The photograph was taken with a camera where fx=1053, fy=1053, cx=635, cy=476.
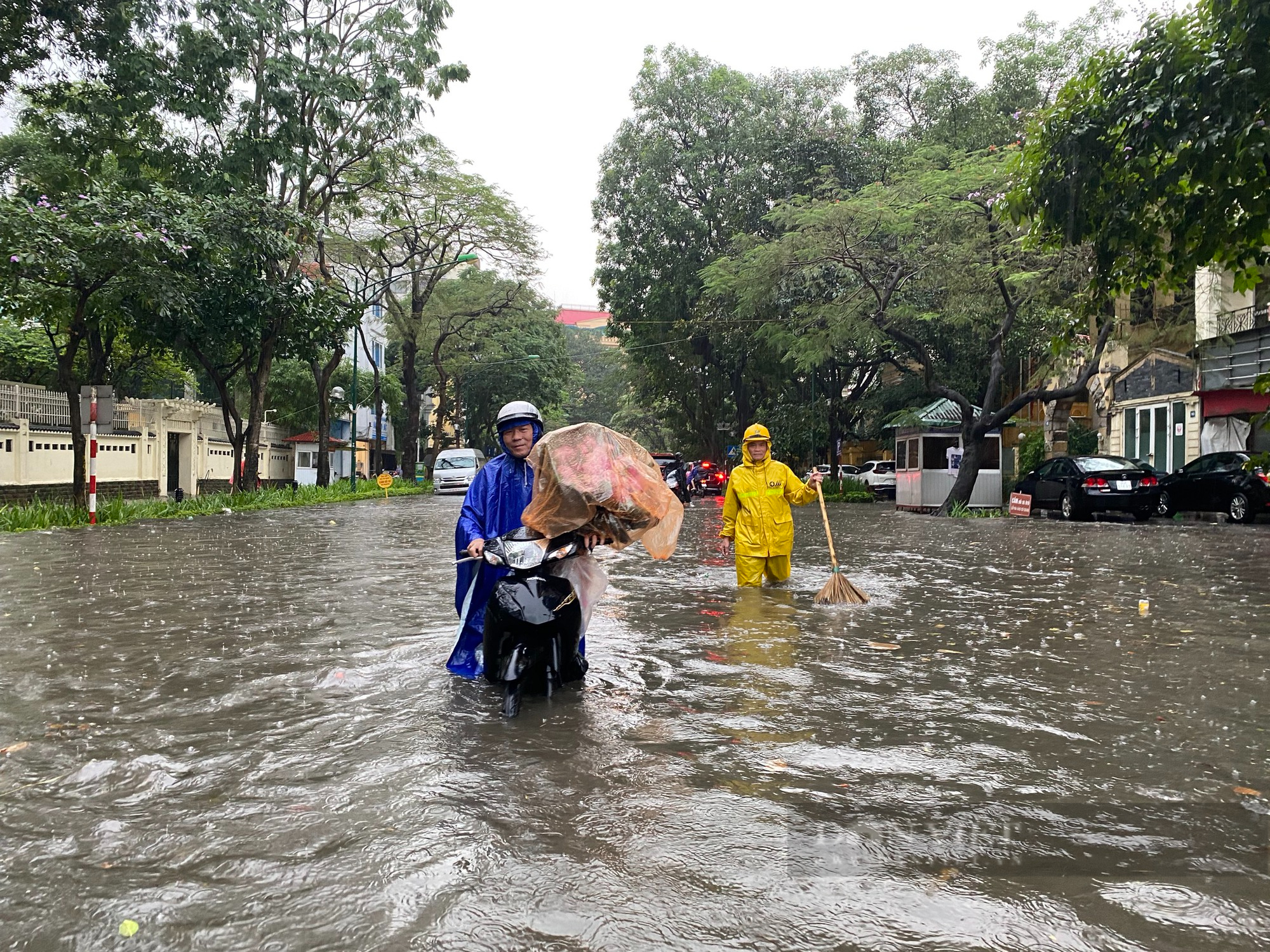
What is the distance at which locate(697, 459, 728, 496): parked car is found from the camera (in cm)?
3772

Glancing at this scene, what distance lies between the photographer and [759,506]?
9648 mm

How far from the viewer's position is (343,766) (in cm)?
427

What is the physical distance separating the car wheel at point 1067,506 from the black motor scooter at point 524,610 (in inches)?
815

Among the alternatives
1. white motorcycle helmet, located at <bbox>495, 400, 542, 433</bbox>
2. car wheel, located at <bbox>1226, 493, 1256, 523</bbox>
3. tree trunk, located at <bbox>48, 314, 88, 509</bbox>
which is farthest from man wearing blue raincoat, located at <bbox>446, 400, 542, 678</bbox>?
car wheel, located at <bbox>1226, 493, 1256, 523</bbox>

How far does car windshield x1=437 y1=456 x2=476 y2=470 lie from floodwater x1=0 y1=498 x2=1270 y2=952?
30.9m

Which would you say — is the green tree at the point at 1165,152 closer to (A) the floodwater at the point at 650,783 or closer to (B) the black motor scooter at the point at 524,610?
(A) the floodwater at the point at 650,783

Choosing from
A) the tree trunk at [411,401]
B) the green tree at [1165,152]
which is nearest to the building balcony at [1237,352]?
the green tree at [1165,152]

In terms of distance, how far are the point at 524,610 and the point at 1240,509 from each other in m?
21.1

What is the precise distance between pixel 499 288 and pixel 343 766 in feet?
130

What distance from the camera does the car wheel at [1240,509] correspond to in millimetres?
21469

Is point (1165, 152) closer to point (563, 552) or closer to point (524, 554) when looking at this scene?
point (563, 552)

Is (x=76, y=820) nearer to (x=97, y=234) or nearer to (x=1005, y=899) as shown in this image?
(x=1005, y=899)

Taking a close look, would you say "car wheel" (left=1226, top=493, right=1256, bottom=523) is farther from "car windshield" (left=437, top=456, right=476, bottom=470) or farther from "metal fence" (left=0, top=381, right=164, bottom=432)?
"car windshield" (left=437, top=456, right=476, bottom=470)

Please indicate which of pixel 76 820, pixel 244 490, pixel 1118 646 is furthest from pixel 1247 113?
pixel 244 490
